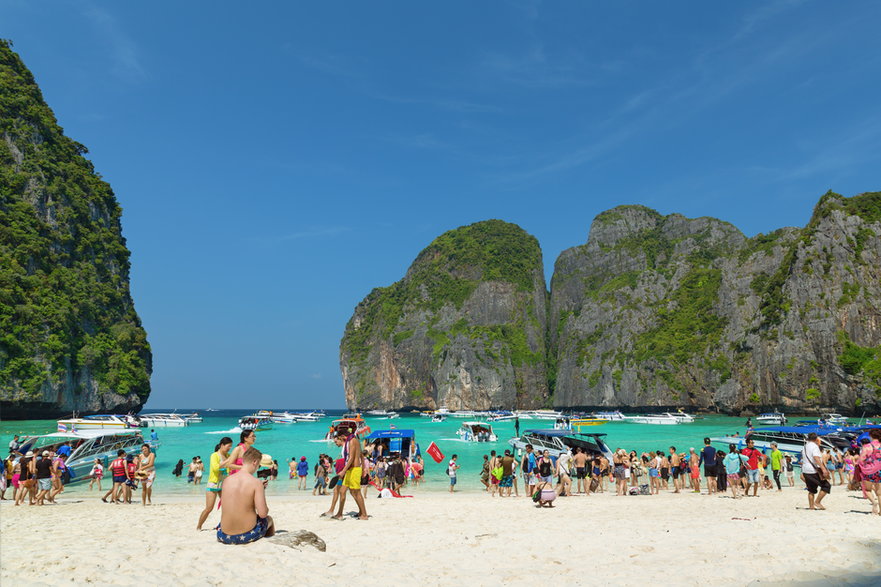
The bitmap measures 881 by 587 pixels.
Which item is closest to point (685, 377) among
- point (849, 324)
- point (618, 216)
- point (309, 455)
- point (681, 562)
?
point (849, 324)

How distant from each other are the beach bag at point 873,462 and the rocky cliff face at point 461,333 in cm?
12827

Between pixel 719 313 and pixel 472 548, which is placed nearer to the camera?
pixel 472 548

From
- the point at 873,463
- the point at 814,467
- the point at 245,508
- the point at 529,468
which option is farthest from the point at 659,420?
the point at 245,508

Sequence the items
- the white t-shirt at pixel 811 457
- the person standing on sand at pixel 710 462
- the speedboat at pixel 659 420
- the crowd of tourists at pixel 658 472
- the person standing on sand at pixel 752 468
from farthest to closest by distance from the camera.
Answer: the speedboat at pixel 659 420
the person standing on sand at pixel 710 462
the person standing on sand at pixel 752 468
the crowd of tourists at pixel 658 472
the white t-shirt at pixel 811 457

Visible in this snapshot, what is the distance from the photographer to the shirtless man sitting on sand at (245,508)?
24.7 feet

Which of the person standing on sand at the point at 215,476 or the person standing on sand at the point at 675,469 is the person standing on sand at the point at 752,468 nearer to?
the person standing on sand at the point at 675,469

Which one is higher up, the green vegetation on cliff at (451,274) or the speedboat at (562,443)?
the green vegetation on cliff at (451,274)

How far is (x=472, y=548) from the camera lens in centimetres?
966

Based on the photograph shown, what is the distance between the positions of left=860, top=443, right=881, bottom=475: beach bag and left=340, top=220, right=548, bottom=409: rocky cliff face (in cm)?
12827

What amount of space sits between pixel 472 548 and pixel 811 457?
28.8ft

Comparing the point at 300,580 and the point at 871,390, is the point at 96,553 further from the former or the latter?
the point at 871,390

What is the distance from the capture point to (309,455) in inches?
1599


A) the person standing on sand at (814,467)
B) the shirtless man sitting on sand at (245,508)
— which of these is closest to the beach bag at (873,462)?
→ the person standing on sand at (814,467)

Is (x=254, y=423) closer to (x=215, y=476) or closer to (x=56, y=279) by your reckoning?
(x=56, y=279)
